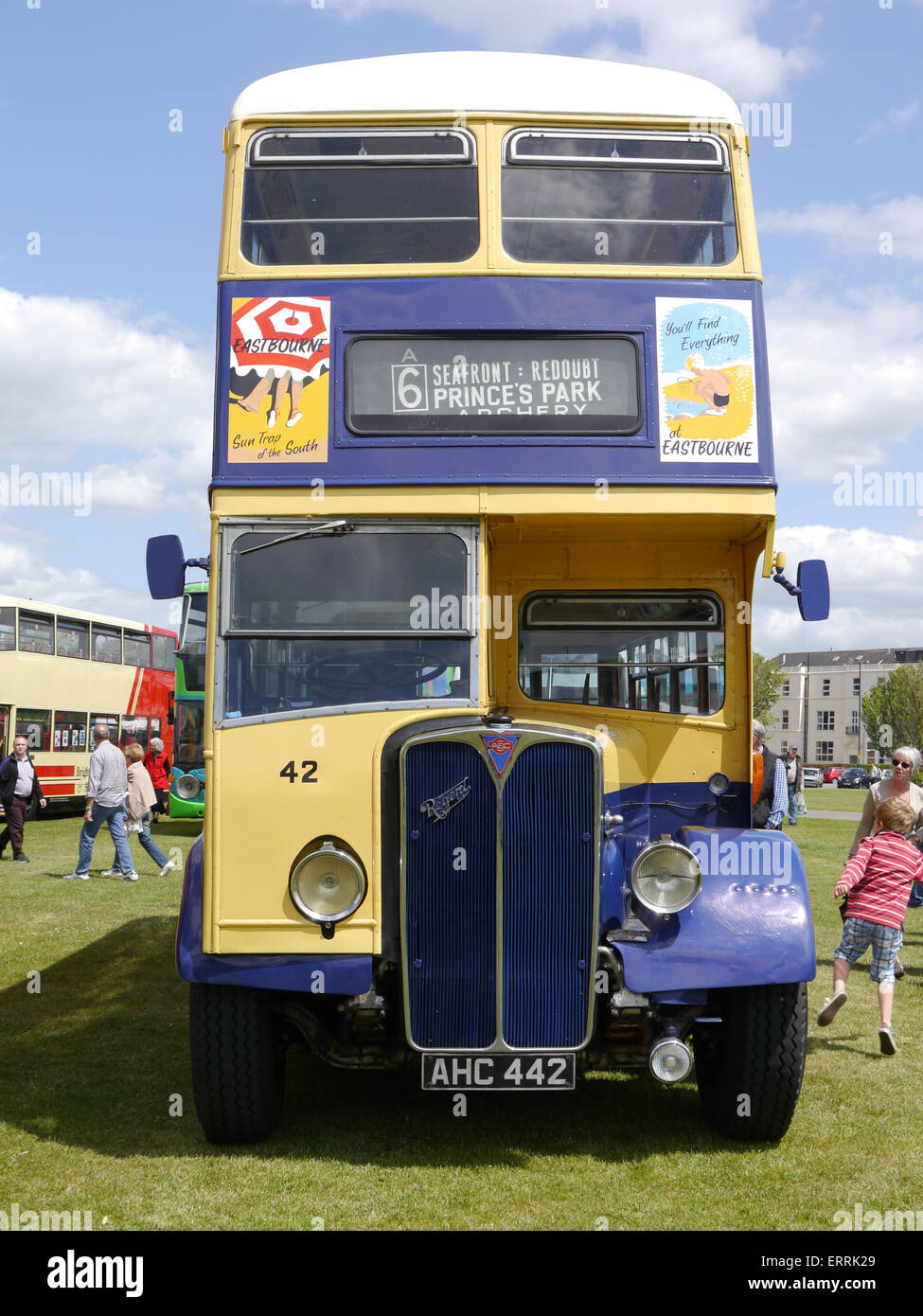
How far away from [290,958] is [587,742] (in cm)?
155

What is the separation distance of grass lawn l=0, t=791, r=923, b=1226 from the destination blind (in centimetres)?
322

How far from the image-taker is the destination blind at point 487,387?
5723 millimetres

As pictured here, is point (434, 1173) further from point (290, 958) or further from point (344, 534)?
point (344, 534)

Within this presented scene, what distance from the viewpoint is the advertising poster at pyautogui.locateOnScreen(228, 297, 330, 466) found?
5695mm

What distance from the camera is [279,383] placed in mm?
5727

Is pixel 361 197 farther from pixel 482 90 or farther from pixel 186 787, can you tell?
pixel 186 787

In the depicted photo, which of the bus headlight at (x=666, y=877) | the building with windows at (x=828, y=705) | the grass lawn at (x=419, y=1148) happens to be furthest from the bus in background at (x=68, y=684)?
the building with windows at (x=828, y=705)

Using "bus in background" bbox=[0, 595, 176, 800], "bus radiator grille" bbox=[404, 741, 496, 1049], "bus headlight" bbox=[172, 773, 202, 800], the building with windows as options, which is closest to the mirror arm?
"bus radiator grille" bbox=[404, 741, 496, 1049]

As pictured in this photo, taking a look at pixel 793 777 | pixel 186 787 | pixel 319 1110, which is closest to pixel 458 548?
pixel 319 1110

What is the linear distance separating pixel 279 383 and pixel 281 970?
2.62 m

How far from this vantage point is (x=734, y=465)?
5793 mm

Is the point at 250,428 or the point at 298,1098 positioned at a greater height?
the point at 250,428
